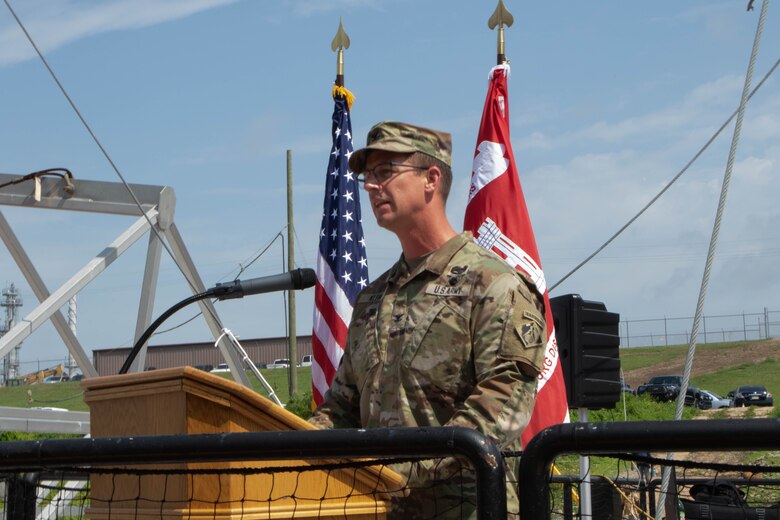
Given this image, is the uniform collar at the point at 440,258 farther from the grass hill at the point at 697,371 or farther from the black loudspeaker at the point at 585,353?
the grass hill at the point at 697,371

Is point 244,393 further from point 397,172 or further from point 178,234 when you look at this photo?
point 178,234

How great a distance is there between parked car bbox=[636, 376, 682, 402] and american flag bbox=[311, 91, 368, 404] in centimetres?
2648

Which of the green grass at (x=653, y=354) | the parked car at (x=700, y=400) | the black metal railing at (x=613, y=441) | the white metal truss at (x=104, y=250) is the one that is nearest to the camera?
the black metal railing at (x=613, y=441)

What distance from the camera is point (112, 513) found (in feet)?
9.16

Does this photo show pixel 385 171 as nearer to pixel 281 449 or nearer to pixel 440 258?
pixel 440 258

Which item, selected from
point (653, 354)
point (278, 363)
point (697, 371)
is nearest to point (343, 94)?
point (697, 371)

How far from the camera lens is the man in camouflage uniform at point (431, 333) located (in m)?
2.78

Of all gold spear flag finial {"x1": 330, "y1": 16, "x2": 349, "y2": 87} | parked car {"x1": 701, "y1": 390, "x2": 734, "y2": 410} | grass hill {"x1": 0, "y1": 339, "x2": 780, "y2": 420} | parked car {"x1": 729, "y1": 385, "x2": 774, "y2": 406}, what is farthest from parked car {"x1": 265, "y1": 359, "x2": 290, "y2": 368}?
gold spear flag finial {"x1": 330, "y1": 16, "x2": 349, "y2": 87}

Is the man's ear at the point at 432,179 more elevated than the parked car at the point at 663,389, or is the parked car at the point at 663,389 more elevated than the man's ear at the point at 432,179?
the parked car at the point at 663,389

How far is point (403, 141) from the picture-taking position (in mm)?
3273

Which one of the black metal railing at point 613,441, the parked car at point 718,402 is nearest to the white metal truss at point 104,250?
the black metal railing at point 613,441

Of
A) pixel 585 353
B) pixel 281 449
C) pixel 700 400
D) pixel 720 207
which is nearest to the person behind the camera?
pixel 281 449

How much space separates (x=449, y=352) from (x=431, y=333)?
0.26 ft

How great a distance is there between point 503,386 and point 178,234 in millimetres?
6547
